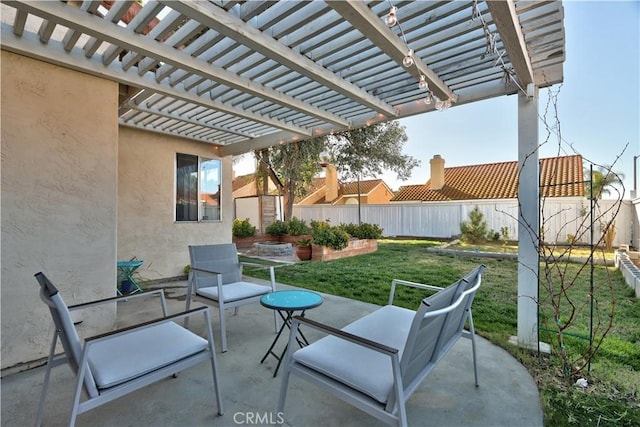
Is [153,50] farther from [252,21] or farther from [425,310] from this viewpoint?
→ [425,310]

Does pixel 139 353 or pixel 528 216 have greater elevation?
pixel 528 216

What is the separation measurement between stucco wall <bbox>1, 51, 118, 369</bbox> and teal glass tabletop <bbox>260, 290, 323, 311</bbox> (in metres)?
1.86

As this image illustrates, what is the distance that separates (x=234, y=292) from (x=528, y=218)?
10.5 ft

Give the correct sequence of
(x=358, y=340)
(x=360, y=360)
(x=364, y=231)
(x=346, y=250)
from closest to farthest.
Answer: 1. (x=358, y=340)
2. (x=360, y=360)
3. (x=346, y=250)
4. (x=364, y=231)

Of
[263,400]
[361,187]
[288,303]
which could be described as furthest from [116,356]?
[361,187]

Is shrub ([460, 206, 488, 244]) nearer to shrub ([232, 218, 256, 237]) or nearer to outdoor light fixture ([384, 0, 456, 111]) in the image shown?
shrub ([232, 218, 256, 237])

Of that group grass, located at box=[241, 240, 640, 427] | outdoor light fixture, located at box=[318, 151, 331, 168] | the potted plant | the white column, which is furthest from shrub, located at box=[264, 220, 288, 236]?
the white column

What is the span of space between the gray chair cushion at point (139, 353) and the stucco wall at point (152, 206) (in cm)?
388

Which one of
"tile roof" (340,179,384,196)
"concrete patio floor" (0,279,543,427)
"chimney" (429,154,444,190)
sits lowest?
"concrete patio floor" (0,279,543,427)

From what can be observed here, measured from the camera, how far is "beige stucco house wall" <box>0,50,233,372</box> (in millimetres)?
2539

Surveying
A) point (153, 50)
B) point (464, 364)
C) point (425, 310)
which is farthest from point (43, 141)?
point (464, 364)

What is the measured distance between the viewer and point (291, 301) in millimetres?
2654

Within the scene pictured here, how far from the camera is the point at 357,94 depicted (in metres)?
3.39

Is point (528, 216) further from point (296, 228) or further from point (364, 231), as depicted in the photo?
point (296, 228)
